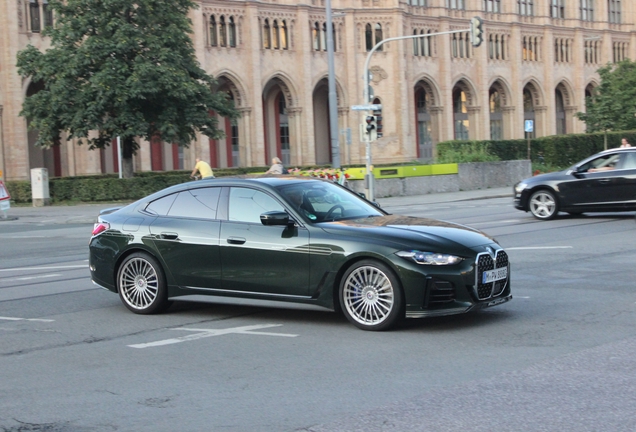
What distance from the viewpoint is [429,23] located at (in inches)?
2707

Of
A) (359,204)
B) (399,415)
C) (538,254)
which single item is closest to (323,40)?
(538,254)

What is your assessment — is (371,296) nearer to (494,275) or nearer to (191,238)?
(494,275)

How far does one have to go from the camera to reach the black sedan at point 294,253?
27.0ft

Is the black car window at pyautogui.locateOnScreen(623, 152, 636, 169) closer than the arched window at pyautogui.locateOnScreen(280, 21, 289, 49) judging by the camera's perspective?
Yes

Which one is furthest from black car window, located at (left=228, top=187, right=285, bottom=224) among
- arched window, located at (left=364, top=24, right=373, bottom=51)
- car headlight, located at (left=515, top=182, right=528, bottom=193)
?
arched window, located at (left=364, top=24, right=373, bottom=51)

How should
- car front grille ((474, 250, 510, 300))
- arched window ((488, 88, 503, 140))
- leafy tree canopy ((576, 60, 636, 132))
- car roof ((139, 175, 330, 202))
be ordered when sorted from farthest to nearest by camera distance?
1. arched window ((488, 88, 503, 140))
2. leafy tree canopy ((576, 60, 636, 132))
3. car roof ((139, 175, 330, 202))
4. car front grille ((474, 250, 510, 300))

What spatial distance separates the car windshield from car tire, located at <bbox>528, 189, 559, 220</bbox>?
445 inches

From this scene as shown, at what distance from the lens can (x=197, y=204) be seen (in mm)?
9625

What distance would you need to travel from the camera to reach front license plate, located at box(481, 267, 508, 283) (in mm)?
8398

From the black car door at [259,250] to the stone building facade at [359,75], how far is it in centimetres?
4063

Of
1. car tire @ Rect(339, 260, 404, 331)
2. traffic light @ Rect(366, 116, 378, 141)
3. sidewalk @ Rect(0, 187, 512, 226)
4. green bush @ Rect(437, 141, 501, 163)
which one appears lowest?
car tire @ Rect(339, 260, 404, 331)

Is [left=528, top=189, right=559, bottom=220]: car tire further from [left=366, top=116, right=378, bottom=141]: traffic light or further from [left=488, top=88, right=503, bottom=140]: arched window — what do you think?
[left=488, top=88, right=503, bottom=140]: arched window

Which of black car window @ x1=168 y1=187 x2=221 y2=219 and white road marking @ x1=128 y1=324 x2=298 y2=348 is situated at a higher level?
black car window @ x1=168 y1=187 x2=221 y2=219

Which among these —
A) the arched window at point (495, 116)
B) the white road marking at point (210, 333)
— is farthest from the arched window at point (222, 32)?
the white road marking at point (210, 333)
